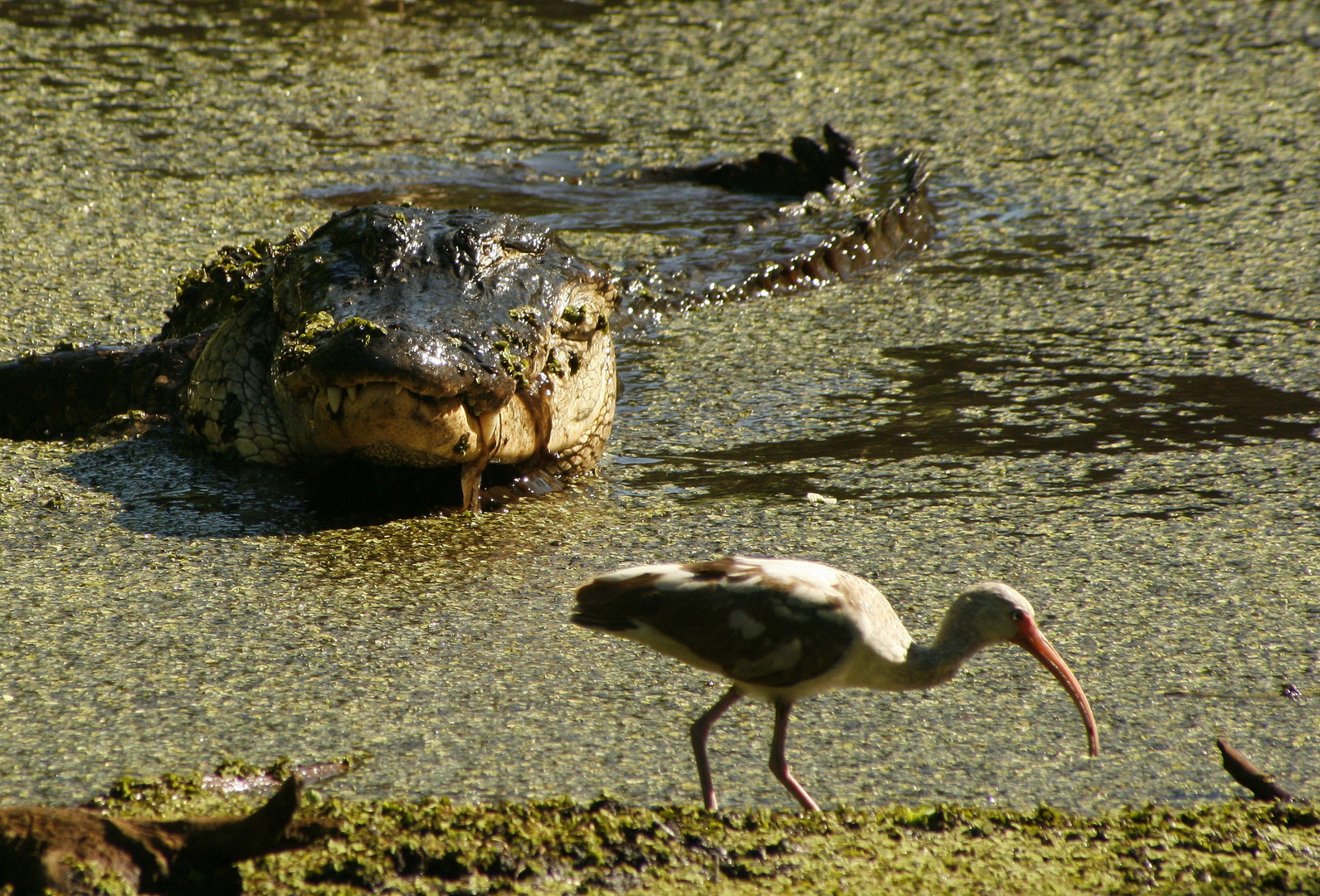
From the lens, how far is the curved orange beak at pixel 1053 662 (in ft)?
5.68

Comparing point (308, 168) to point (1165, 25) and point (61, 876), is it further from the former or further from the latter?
point (1165, 25)

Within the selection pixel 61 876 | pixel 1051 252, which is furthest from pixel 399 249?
pixel 1051 252

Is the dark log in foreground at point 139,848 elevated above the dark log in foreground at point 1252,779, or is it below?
above

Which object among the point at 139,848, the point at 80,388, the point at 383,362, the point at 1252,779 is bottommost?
the point at 1252,779

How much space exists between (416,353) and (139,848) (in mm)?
1361

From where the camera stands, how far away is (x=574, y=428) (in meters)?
3.12

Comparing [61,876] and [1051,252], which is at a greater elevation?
[1051,252]

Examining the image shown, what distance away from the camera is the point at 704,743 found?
5.65ft

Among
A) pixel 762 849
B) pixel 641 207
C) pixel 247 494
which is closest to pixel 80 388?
pixel 247 494

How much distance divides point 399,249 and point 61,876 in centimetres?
192

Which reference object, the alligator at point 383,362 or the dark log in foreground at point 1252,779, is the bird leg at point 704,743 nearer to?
the dark log in foreground at point 1252,779

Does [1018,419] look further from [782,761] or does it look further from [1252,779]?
[782,761]

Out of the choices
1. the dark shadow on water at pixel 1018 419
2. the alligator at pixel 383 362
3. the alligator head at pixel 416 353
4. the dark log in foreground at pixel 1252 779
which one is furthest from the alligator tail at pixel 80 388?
the dark log in foreground at pixel 1252 779

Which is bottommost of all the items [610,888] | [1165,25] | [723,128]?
[610,888]
